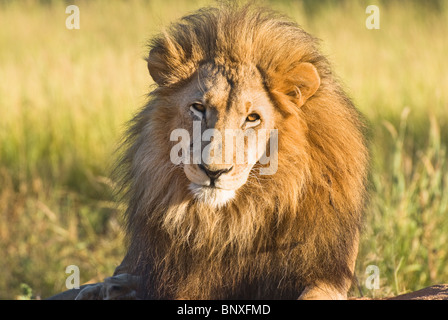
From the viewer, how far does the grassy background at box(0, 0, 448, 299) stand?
249 inches

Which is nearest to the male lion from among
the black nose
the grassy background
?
the black nose

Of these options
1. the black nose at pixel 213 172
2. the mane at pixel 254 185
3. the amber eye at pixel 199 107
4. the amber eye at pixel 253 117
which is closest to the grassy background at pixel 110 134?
the mane at pixel 254 185

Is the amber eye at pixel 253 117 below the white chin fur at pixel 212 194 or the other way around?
the other way around

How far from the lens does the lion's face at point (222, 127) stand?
11.0ft

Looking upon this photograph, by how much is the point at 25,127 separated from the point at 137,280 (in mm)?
5219

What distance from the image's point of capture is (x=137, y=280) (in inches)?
173

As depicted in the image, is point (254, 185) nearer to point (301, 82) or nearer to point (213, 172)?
point (213, 172)

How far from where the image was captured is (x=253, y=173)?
3617 millimetres

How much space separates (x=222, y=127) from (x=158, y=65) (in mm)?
654

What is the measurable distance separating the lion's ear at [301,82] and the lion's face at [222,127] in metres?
0.14

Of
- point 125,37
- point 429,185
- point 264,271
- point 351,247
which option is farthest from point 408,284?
point 125,37

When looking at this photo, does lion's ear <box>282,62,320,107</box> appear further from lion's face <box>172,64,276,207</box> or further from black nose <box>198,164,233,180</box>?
black nose <box>198,164,233,180</box>

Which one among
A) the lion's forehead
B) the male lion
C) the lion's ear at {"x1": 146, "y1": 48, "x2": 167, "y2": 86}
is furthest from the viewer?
the lion's ear at {"x1": 146, "y1": 48, "x2": 167, "y2": 86}

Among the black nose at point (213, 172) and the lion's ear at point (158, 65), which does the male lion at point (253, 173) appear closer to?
the lion's ear at point (158, 65)
